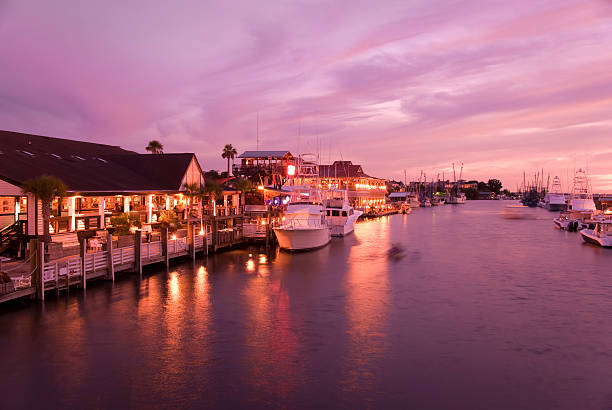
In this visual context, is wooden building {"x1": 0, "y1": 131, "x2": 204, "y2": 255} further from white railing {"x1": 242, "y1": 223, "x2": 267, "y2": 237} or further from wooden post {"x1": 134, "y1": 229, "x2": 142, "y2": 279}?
white railing {"x1": 242, "y1": 223, "x2": 267, "y2": 237}

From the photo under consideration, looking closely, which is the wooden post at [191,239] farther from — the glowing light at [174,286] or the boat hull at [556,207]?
the boat hull at [556,207]

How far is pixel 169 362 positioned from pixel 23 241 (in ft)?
49.4

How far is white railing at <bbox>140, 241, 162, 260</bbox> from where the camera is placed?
30070 mm

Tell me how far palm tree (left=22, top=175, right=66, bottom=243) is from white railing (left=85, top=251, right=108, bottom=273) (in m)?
2.81

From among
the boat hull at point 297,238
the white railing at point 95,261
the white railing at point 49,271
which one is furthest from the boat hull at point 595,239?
the white railing at point 49,271

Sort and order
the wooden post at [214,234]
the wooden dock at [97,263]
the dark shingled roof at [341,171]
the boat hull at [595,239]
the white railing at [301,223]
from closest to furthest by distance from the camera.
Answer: the wooden dock at [97,263]
the wooden post at [214,234]
the white railing at [301,223]
the boat hull at [595,239]
the dark shingled roof at [341,171]

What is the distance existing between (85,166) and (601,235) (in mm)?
52901

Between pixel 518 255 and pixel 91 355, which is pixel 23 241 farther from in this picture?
pixel 518 255

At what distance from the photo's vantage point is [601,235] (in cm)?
4966

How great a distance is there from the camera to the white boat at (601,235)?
48.6m

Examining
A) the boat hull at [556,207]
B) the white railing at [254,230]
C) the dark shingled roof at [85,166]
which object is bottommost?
the boat hull at [556,207]

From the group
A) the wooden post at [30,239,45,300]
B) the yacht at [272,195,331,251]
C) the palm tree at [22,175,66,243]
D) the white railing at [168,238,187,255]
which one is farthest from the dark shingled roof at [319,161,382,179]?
the wooden post at [30,239,45,300]

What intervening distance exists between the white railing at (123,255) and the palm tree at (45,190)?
3.70m

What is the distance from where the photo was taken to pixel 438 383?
1508cm
